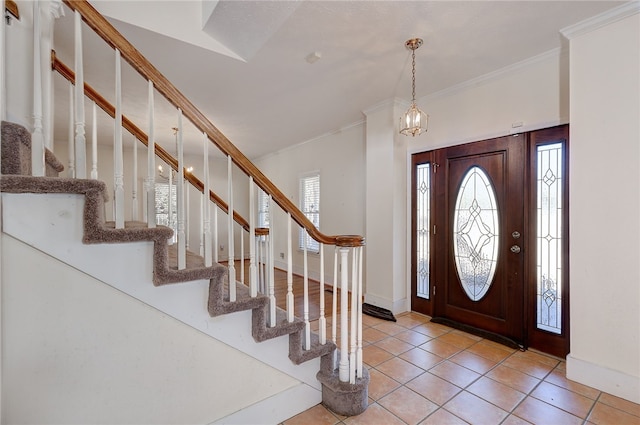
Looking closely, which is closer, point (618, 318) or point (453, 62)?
point (618, 318)

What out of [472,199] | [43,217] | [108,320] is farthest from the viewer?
[472,199]

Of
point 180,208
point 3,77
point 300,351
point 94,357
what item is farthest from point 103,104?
point 300,351


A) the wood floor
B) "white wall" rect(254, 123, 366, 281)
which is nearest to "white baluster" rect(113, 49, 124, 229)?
the wood floor

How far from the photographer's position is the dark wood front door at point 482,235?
2.78 metres

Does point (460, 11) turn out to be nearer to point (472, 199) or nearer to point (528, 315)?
point (472, 199)

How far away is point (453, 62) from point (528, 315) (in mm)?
2510

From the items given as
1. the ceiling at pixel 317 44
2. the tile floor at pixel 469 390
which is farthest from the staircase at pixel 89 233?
the ceiling at pixel 317 44

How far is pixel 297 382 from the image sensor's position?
186 centimetres

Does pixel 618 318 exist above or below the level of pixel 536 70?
below

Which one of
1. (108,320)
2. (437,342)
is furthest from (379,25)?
(437,342)

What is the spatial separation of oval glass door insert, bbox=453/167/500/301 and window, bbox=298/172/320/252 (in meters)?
2.66

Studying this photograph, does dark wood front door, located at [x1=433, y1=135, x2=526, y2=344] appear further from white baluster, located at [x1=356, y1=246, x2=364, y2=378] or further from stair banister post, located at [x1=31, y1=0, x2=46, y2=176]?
stair banister post, located at [x1=31, y1=0, x2=46, y2=176]

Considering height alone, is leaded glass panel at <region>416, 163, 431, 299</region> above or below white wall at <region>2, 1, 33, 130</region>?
below

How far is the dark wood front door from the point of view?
278 centimetres
